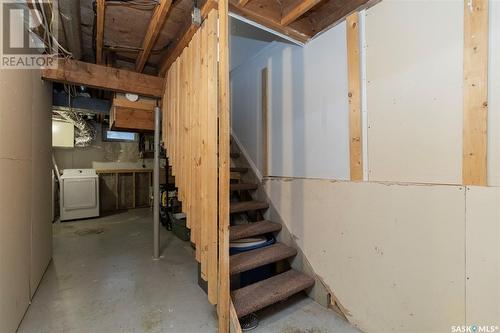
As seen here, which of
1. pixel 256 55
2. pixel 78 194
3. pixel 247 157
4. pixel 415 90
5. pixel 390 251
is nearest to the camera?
pixel 415 90

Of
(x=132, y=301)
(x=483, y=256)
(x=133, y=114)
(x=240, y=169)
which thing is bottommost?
(x=132, y=301)

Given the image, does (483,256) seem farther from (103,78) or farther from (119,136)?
(119,136)

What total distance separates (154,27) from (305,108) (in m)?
1.62

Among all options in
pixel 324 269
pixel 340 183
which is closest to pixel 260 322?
pixel 324 269

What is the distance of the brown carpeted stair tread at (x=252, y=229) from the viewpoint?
7.26ft

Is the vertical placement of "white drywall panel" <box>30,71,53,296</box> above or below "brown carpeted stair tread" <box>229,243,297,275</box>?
above

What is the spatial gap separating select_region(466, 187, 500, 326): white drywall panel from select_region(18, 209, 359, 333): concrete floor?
2.71ft

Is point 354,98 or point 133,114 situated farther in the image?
point 133,114

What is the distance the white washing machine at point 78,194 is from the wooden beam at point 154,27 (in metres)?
3.46

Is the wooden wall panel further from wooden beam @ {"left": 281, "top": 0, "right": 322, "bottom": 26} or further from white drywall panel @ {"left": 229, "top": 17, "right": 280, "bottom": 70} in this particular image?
wooden beam @ {"left": 281, "top": 0, "right": 322, "bottom": 26}

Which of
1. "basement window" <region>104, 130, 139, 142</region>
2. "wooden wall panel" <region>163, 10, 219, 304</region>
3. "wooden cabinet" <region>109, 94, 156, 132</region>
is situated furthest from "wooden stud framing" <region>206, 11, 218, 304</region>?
"basement window" <region>104, 130, 139, 142</region>

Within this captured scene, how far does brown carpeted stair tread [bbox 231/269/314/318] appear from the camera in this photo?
1.72 meters

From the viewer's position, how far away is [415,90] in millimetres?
1514

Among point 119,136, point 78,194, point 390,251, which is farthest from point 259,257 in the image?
point 119,136
